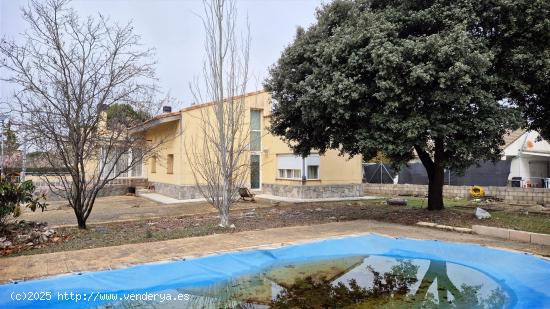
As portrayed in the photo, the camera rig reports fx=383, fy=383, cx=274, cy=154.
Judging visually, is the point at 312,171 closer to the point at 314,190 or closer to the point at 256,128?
the point at 314,190

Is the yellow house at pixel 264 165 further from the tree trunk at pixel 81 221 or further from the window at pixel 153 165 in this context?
the tree trunk at pixel 81 221

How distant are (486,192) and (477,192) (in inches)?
27.1

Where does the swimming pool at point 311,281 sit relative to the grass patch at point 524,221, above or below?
below

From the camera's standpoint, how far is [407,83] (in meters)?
10.1

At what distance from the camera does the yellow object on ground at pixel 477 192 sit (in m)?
19.3

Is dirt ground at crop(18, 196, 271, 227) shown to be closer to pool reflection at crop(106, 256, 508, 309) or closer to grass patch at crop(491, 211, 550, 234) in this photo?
pool reflection at crop(106, 256, 508, 309)

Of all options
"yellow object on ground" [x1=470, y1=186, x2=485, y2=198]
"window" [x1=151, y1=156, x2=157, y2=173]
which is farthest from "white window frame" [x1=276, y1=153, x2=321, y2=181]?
"window" [x1=151, y1=156, x2=157, y2=173]

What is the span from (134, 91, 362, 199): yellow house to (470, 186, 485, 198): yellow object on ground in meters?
5.78

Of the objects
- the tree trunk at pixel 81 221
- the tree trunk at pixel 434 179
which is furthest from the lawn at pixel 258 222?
the tree trunk at pixel 434 179

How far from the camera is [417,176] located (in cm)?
2369

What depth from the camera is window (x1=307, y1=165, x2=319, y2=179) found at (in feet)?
66.9

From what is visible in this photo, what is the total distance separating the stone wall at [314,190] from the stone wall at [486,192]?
2.49 m

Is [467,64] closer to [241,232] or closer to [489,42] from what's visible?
[489,42]

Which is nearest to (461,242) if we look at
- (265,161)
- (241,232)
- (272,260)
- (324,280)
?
(324,280)
